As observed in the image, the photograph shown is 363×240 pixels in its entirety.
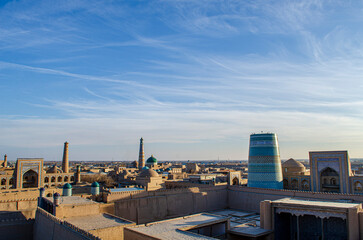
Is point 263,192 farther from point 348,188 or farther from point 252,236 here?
point 252,236

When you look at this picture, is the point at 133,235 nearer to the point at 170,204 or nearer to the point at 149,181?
the point at 170,204

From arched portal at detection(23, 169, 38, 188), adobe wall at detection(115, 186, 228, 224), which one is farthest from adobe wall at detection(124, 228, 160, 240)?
arched portal at detection(23, 169, 38, 188)

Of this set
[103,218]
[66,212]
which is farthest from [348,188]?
[66,212]

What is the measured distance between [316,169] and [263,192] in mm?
5188

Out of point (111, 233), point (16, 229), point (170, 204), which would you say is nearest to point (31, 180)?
point (16, 229)

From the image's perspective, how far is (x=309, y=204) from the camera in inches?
560

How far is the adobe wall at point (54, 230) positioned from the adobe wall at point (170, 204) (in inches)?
164

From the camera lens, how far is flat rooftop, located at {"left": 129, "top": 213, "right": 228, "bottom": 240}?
11.2 m

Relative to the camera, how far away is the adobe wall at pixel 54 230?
10.4 meters

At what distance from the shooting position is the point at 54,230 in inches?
499

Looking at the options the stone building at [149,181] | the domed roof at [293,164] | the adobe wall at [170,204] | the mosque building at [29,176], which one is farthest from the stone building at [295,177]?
the mosque building at [29,176]

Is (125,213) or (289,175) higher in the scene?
(289,175)

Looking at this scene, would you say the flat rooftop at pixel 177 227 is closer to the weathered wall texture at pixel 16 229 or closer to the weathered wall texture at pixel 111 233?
the weathered wall texture at pixel 111 233

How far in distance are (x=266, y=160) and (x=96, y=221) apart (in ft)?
44.3
